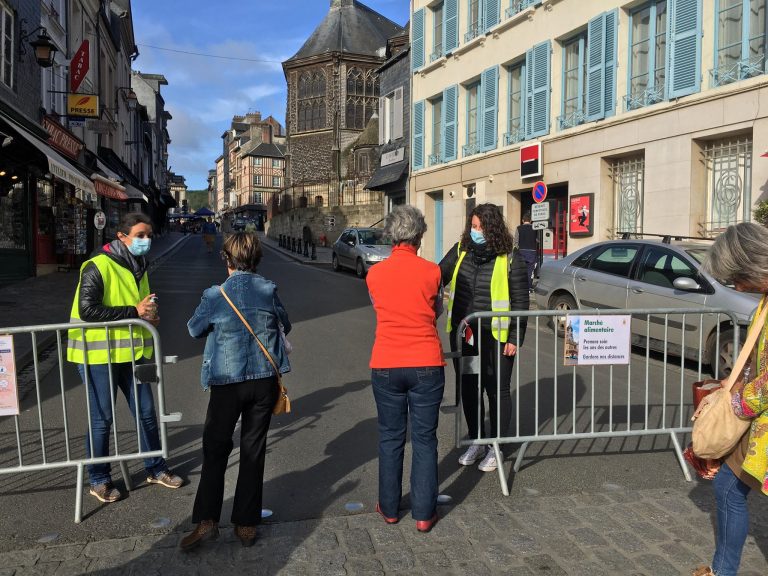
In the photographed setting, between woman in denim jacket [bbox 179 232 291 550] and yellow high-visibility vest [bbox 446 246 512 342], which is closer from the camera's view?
woman in denim jacket [bbox 179 232 291 550]

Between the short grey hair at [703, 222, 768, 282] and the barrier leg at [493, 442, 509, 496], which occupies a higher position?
the short grey hair at [703, 222, 768, 282]

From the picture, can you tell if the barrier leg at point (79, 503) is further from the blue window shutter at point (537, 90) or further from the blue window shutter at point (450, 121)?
the blue window shutter at point (450, 121)

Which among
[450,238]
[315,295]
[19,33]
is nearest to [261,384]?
[315,295]

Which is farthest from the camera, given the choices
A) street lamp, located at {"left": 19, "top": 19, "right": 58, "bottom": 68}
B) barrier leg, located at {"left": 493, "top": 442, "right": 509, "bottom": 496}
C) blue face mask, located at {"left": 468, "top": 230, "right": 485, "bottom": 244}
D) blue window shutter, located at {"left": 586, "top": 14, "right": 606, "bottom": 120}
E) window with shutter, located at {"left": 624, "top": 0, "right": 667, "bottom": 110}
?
blue window shutter, located at {"left": 586, "top": 14, "right": 606, "bottom": 120}

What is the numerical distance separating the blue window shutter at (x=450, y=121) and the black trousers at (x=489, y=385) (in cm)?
1842

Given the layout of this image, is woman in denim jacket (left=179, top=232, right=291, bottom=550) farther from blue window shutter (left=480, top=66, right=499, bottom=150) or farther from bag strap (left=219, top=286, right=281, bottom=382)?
blue window shutter (left=480, top=66, right=499, bottom=150)

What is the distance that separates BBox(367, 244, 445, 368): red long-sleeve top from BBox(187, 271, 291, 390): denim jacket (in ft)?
1.89

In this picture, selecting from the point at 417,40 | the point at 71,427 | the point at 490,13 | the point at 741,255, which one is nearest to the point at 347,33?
the point at 417,40

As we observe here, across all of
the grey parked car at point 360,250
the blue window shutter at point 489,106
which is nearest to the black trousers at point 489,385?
the grey parked car at point 360,250

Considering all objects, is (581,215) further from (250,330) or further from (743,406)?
(743,406)

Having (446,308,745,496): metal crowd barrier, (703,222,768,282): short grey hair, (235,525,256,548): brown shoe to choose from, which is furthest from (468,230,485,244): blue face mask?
(235,525,256,548): brown shoe

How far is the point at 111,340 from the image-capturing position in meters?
4.13

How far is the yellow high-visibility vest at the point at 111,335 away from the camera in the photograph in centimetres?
407

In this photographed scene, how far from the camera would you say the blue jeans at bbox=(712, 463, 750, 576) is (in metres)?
2.88
